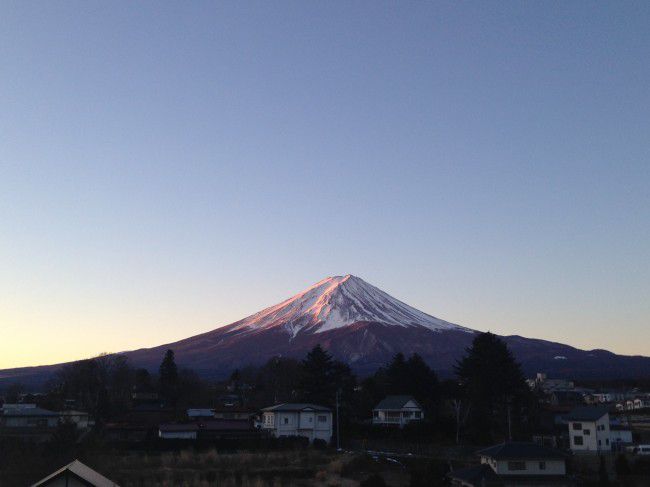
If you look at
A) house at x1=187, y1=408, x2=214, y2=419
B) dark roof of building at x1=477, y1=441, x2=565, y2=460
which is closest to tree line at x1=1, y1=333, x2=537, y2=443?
house at x1=187, y1=408, x2=214, y2=419

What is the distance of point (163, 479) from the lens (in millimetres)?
26344

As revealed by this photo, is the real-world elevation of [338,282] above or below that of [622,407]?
above

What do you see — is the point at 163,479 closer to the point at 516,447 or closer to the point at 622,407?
the point at 516,447

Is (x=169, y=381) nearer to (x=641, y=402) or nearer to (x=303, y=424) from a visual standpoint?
(x=303, y=424)

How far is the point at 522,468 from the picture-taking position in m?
27.8

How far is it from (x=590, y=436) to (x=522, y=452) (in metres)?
12.5

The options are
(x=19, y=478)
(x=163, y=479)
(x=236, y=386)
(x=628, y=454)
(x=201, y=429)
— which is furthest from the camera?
(x=236, y=386)

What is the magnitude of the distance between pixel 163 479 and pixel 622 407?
189 ft

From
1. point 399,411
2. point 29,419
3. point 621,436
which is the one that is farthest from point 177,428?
point 621,436

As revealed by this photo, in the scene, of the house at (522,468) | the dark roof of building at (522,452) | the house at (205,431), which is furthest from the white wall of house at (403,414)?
the house at (522,468)

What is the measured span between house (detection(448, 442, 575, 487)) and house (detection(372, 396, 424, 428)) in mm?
19006

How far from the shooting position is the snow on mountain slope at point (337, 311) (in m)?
169

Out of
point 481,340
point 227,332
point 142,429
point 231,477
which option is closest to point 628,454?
point 481,340

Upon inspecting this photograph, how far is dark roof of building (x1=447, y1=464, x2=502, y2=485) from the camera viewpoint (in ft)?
85.3
